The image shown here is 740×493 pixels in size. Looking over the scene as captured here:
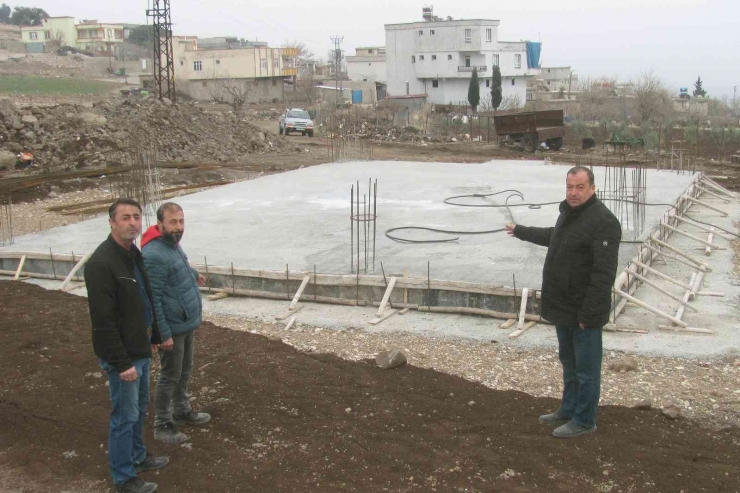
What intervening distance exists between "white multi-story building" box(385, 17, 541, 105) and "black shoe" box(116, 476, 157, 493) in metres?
50.1

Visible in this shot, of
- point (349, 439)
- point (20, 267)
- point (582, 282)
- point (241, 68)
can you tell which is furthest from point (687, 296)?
point (241, 68)

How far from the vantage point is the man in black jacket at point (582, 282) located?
4.02 metres

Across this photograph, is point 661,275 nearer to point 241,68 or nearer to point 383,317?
point 383,317

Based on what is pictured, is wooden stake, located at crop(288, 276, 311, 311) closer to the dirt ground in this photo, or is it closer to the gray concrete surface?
the gray concrete surface

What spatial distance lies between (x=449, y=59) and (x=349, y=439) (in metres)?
51.6

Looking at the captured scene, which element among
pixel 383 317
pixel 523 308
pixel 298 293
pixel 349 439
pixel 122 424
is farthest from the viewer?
pixel 298 293

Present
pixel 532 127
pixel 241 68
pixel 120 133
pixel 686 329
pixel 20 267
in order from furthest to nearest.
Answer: pixel 241 68 → pixel 532 127 → pixel 120 133 → pixel 20 267 → pixel 686 329

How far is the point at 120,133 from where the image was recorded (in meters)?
19.0

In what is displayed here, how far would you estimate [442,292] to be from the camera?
7078 mm

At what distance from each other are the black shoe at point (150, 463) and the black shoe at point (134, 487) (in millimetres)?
209

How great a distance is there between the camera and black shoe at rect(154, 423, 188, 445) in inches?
168

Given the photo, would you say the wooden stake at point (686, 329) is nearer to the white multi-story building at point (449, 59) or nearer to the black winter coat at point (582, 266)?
the black winter coat at point (582, 266)

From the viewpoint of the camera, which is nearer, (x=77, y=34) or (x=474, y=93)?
(x=474, y=93)

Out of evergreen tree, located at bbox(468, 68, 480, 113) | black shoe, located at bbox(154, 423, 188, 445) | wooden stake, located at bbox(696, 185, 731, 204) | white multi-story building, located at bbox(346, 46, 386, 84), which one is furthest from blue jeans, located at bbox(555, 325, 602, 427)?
white multi-story building, located at bbox(346, 46, 386, 84)
